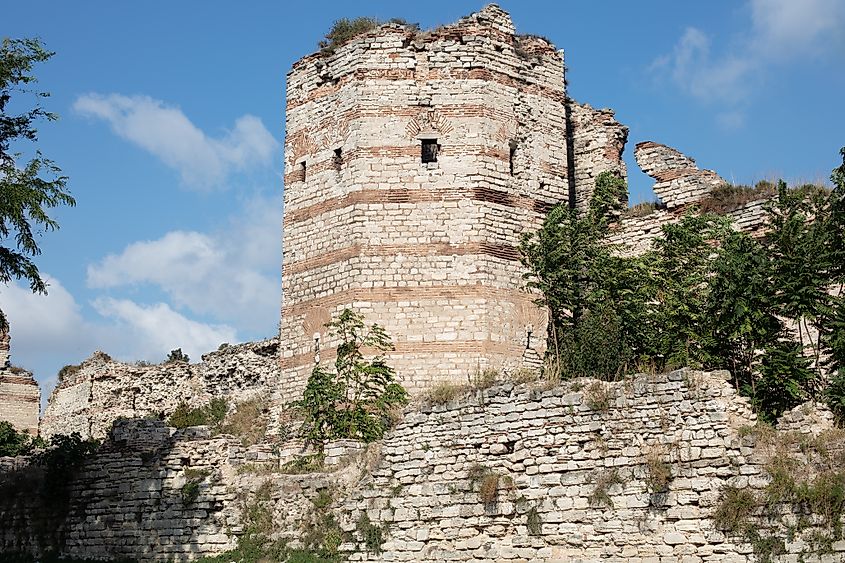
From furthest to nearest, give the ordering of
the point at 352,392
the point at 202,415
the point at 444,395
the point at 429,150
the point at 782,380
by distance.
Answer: the point at 202,415, the point at 429,150, the point at 352,392, the point at 444,395, the point at 782,380

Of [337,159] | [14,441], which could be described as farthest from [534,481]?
[14,441]

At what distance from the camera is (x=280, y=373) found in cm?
2000

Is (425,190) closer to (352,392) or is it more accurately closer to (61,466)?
(352,392)

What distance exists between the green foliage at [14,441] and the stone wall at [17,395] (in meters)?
0.76

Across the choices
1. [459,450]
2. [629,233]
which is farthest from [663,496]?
[629,233]

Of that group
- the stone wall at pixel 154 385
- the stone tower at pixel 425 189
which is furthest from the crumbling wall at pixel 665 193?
the stone wall at pixel 154 385

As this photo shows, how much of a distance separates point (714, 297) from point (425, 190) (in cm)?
662

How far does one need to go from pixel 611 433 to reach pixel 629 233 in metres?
8.62

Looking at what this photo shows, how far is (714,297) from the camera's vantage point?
47.9 feet

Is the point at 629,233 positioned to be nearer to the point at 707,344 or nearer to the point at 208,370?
the point at 707,344

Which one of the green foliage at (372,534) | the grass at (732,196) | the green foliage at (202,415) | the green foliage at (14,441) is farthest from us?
the green foliage at (14,441)

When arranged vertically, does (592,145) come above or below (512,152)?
above

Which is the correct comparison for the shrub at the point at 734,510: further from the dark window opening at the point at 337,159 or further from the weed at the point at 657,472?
the dark window opening at the point at 337,159

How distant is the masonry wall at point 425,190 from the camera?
18.8m
